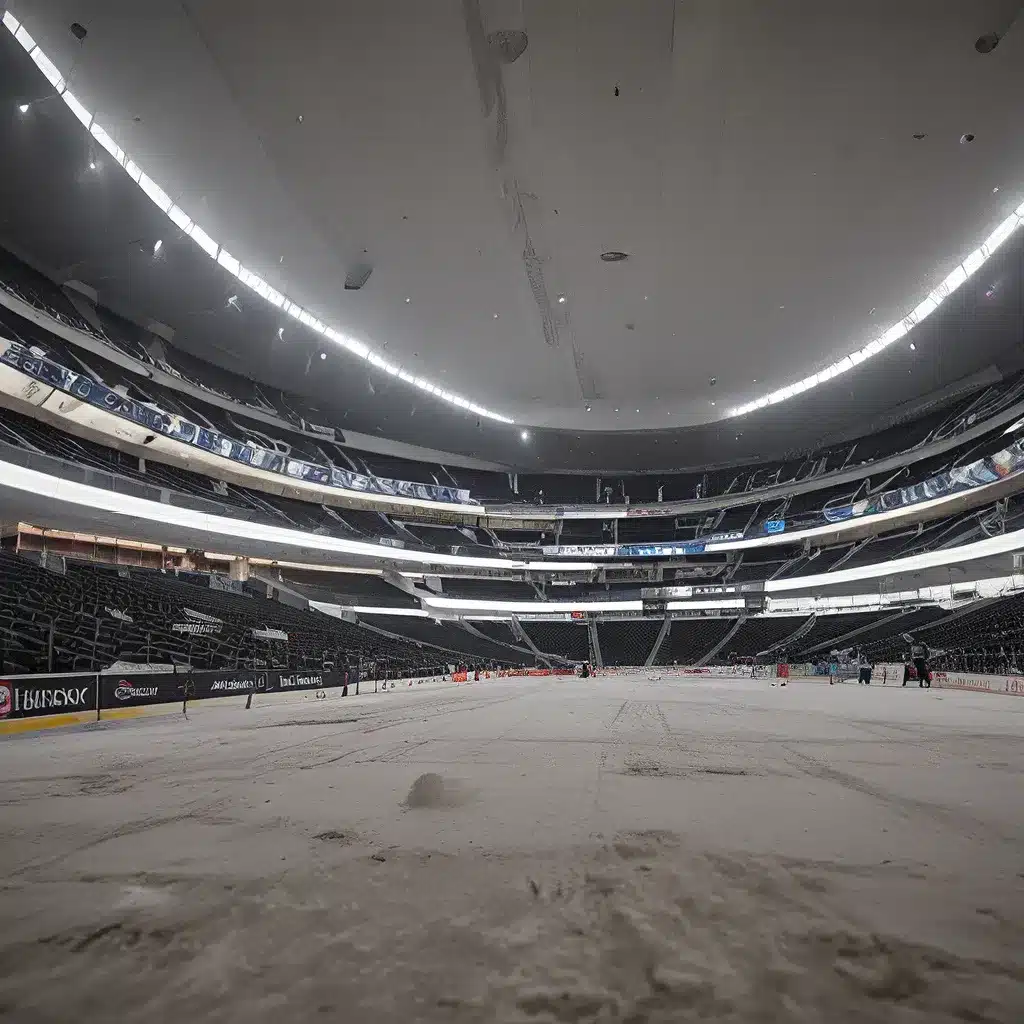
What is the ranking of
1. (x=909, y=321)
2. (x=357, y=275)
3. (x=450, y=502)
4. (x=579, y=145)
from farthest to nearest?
(x=450, y=502), (x=909, y=321), (x=357, y=275), (x=579, y=145)

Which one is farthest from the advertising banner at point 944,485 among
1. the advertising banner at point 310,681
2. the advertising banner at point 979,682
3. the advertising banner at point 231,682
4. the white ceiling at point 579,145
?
the advertising banner at point 231,682

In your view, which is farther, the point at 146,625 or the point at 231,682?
the point at 146,625

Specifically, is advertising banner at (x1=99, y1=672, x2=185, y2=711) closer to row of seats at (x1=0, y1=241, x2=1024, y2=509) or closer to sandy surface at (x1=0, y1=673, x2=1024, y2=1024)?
sandy surface at (x1=0, y1=673, x2=1024, y2=1024)

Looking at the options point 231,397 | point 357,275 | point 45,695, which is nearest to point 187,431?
point 231,397

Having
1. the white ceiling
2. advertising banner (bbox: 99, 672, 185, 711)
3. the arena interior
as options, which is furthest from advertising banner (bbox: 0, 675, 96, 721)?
the white ceiling

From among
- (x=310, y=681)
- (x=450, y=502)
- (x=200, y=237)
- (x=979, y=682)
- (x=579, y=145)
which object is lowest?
(x=310, y=681)

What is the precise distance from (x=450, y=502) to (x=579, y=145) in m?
33.5

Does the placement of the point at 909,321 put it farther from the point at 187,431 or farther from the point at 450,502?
the point at 187,431

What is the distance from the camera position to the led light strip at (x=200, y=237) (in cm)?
1667

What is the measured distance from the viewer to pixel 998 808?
141 inches

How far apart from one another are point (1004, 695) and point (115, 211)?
32488mm

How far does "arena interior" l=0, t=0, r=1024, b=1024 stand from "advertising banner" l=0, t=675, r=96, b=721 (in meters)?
0.07

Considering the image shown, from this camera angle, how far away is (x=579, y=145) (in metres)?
18.9

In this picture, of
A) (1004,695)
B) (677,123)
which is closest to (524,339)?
(677,123)
